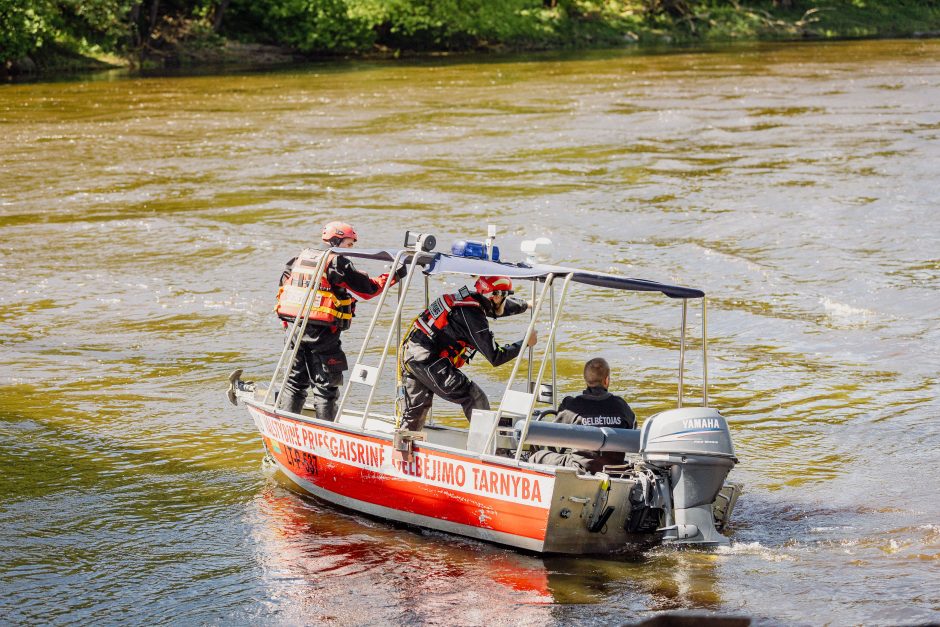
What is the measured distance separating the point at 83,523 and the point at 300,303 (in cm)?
228

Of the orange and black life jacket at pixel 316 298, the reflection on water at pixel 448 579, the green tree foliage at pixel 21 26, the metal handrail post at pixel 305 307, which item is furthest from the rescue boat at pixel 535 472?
the green tree foliage at pixel 21 26

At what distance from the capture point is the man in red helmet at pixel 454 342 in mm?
8781

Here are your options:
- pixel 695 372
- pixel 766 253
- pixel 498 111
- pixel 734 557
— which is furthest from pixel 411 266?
pixel 498 111

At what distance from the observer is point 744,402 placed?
1240 centimetres

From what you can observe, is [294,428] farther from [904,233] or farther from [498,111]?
[498,111]

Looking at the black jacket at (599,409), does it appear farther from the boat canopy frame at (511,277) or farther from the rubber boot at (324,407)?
the rubber boot at (324,407)

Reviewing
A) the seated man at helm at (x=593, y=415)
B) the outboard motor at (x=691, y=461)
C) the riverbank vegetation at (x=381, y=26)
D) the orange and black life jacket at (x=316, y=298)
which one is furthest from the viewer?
the riverbank vegetation at (x=381, y=26)

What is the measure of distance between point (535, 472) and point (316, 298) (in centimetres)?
276

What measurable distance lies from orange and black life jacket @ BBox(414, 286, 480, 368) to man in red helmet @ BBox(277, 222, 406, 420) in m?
0.81

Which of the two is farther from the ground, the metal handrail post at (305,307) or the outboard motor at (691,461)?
the metal handrail post at (305,307)

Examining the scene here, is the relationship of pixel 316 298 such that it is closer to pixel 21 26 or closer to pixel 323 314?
pixel 323 314

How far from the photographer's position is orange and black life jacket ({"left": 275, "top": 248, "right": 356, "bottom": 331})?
9719mm

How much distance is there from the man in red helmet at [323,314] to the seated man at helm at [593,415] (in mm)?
1957

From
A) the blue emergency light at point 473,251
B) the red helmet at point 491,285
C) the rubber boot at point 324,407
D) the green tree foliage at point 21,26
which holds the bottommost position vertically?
the rubber boot at point 324,407
